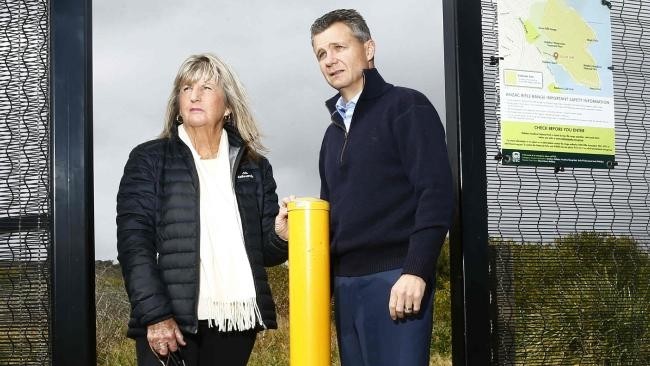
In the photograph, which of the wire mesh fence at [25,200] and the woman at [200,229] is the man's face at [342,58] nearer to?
the woman at [200,229]

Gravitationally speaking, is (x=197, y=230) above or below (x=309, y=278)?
above

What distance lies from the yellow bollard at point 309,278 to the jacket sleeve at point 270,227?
32 cm

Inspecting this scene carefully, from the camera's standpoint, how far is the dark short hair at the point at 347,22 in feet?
12.1

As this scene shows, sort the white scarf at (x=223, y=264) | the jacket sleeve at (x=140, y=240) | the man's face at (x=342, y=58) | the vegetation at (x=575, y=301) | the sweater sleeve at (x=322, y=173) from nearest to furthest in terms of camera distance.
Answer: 1. the jacket sleeve at (x=140, y=240)
2. the white scarf at (x=223, y=264)
3. the man's face at (x=342, y=58)
4. the sweater sleeve at (x=322, y=173)
5. the vegetation at (x=575, y=301)

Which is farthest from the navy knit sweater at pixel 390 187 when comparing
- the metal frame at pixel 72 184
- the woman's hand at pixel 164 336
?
the metal frame at pixel 72 184

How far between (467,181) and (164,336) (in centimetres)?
155

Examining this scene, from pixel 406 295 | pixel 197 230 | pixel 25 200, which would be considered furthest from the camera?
pixel 25 200

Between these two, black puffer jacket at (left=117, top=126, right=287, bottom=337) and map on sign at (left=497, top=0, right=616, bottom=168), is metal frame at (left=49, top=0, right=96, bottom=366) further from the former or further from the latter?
map on sign at (left=497, top=0, right=616, bottom=168)

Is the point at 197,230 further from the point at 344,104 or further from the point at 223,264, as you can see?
the point at 344,104

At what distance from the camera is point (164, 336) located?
342 cm

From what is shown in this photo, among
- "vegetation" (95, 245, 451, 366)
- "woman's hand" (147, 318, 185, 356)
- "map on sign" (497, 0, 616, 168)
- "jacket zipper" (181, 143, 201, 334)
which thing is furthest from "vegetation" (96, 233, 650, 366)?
"vegetation" (95, 245, 451, 366)

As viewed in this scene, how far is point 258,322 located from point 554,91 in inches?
71.7

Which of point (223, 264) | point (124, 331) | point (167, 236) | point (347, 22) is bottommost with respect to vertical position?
point (124, 331)

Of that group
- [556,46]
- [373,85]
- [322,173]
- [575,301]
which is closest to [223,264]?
[322,173]
